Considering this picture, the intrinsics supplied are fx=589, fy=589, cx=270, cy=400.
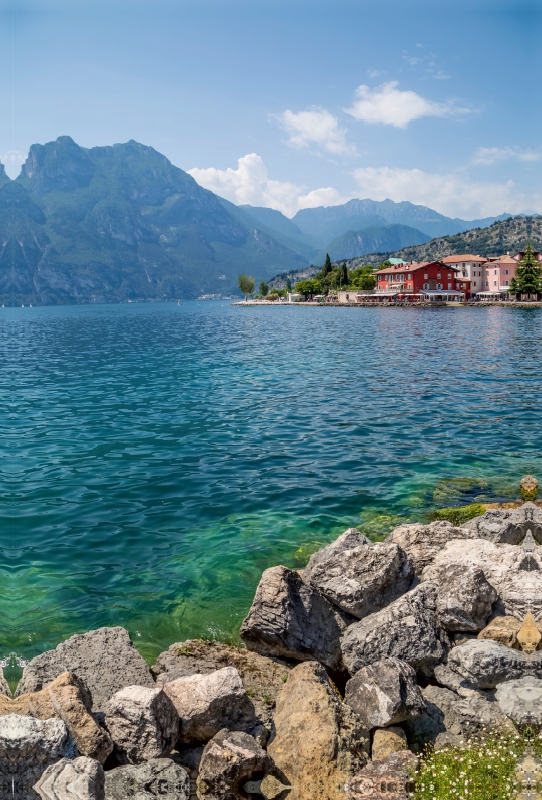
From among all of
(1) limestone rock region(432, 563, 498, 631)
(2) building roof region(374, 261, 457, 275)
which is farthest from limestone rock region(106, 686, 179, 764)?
(2) building roof region(374, 261, 457, 275)

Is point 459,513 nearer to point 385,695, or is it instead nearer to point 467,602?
point 467,602

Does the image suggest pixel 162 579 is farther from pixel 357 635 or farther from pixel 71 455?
pixel 71 455

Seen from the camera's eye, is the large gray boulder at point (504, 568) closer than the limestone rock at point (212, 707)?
No

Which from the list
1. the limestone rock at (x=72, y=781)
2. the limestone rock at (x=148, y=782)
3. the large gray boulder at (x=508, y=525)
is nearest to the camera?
the limestone rock at (x=72, y=781)

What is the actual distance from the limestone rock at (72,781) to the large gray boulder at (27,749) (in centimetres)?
15

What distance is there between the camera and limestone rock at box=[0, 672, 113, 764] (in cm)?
710

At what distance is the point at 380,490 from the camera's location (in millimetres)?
18938

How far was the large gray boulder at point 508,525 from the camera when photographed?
13.7m

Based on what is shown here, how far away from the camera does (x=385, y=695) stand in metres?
8.08

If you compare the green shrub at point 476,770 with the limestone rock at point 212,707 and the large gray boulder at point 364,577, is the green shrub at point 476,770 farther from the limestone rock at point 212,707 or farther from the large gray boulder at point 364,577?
the large gray boulder at point 364,577

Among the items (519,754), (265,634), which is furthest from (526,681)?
(265,634)

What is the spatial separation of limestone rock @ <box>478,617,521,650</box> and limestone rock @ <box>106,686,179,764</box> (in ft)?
17.6

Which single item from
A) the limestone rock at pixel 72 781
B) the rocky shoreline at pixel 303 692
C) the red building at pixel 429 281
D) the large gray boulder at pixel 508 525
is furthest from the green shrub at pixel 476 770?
the red building at pixel 429 281

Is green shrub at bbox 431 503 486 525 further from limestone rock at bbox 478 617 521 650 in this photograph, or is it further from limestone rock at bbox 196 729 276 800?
limestone rock at bbox 196 729 276 800
